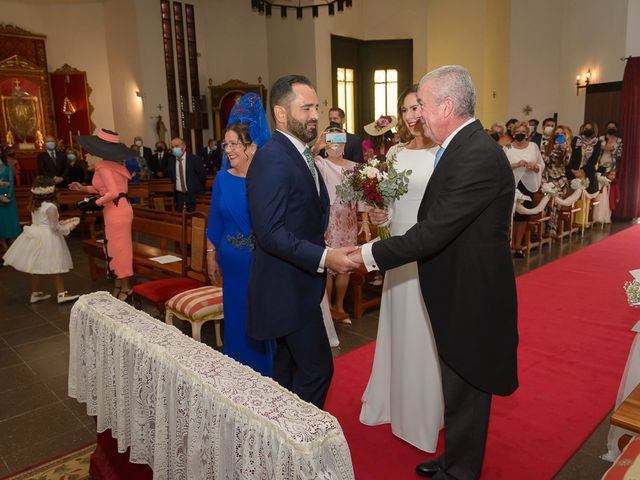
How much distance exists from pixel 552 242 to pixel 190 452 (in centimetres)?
784

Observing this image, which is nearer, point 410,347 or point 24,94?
point 410,347

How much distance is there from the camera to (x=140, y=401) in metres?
2.05

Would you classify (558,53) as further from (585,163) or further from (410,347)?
(410,347)

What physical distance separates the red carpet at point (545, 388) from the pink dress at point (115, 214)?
2.71 meters

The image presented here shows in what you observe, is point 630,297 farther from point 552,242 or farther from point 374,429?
point 552,242

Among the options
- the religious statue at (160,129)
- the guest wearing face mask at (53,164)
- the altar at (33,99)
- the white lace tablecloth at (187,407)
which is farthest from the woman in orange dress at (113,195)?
the altar at (33,99)

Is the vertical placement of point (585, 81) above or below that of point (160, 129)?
above

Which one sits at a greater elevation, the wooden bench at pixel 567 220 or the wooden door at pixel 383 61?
the wooden door at pixel 383 61

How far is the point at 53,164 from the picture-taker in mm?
11305

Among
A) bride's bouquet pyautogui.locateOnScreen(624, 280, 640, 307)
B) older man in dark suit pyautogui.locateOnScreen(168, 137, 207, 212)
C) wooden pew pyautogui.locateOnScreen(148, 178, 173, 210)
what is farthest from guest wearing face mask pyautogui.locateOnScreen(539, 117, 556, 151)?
wooden pew pyautogui.locateOnScreen(148, 178, 173, 210)

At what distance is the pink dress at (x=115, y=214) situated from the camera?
532 centimetres

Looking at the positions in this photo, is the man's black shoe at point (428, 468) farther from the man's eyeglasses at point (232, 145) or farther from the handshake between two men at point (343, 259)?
the man's eyeglasses at point (232, 145)

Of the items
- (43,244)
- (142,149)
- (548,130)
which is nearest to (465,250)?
Result: (43,244)

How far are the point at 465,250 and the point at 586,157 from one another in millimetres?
8866
